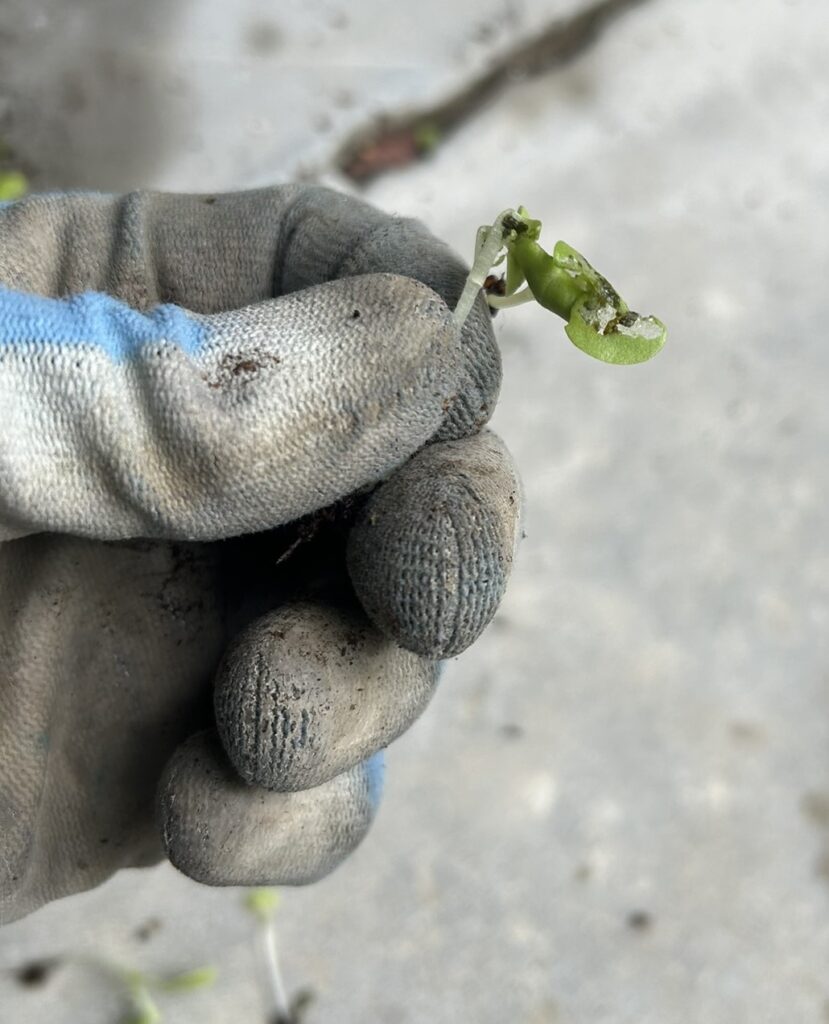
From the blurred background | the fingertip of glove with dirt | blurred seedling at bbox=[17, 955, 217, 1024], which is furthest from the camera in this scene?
the blurred background

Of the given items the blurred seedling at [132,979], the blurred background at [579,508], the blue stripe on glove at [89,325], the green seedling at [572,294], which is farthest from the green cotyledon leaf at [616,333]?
the blurred seedling at [132,979]

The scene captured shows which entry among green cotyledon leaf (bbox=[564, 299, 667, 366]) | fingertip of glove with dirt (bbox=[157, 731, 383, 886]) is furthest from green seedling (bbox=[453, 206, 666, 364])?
fingertip of glove with dirt (bbox=[157, 731, 383, 886])

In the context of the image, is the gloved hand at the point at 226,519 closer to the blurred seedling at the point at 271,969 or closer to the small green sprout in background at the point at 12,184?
the blurred seedling at the point at 271,969

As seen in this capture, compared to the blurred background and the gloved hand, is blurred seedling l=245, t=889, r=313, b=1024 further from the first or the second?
the gloved hand

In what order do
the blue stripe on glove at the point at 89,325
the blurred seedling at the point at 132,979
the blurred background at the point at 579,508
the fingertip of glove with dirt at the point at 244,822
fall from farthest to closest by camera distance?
1. the blurred background at the point at 579,508
2. the blurred seedling at the point at 132,979
3. the fingertip of glove with dirt at the point at 244,822
4. the blue stripe on glove at the point at 89,325

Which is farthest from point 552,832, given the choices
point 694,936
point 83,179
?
point 83,179
